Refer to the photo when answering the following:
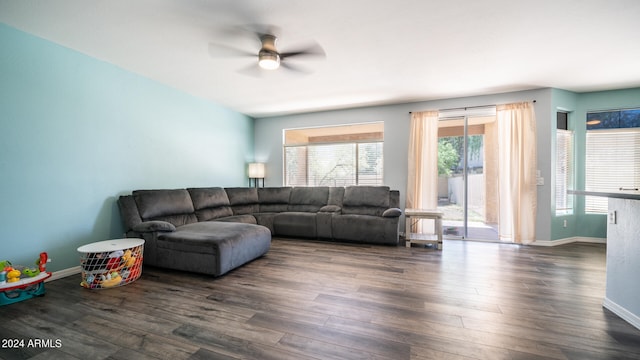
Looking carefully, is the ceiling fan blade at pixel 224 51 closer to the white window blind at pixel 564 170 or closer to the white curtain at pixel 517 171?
the white curtain at pixel 517 171

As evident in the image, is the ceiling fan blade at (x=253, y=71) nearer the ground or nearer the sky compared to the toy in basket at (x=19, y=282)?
nearer the sky

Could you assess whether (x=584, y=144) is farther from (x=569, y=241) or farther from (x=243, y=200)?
(x=243, y=200)

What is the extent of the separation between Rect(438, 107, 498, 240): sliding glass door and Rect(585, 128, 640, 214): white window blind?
5.01ft

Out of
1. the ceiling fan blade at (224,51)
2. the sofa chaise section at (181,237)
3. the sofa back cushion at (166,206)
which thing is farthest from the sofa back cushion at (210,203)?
the ceiling fan blade at (224,51)

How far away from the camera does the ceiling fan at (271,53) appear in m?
2.39

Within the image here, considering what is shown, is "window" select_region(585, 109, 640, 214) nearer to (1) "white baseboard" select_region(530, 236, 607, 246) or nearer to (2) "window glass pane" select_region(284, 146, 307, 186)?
(1) "white baseboard" select_region(530, 236, 607, 246)

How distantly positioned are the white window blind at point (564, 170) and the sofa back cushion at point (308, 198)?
13.2 feet

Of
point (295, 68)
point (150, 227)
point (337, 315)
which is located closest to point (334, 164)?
point (295, 68)

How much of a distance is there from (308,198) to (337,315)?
3.19 metres

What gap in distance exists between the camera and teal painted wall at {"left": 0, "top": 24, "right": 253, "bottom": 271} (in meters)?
2.30

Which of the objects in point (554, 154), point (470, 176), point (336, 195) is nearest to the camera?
point (554, 154)

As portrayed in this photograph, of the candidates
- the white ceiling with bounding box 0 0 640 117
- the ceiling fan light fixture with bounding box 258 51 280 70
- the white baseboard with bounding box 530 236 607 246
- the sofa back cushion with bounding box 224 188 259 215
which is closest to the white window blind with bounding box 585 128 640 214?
the white baseboard with bounding box 530 236 607 246

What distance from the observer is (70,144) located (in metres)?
2.68

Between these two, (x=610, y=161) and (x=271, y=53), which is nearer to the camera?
(x=271, y=53)
